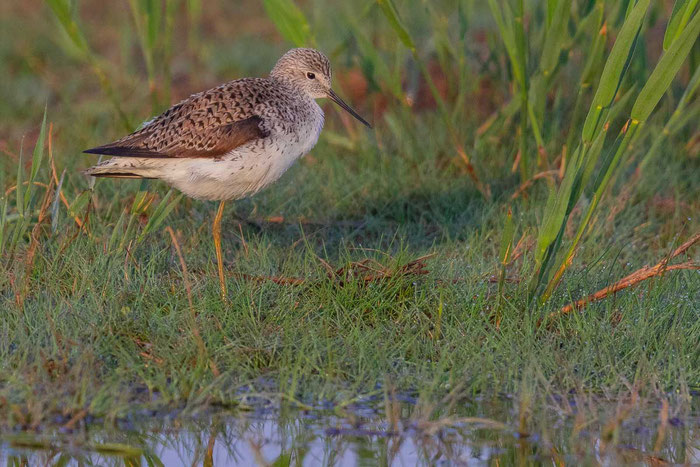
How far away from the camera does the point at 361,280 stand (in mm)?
5004

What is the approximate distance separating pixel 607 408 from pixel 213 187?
7.44 feet

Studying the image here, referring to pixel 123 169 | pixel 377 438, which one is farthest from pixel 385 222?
pixel 377 438

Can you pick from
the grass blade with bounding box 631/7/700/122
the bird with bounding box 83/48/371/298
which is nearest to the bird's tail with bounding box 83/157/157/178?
the bird with bounding box 83/48/371/298

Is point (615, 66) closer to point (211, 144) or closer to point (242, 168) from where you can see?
point (242, 168)

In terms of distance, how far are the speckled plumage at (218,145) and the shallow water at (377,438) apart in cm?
147

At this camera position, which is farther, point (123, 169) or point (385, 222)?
point (385, 222)

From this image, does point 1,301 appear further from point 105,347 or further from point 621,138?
point 621,138

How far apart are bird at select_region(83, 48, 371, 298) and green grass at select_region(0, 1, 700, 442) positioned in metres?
0.27

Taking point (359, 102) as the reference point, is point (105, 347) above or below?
below

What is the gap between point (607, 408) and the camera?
411 centimetres

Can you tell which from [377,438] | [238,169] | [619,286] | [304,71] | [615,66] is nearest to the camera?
[377,438]

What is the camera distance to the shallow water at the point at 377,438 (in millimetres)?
3721

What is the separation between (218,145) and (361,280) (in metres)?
0.99

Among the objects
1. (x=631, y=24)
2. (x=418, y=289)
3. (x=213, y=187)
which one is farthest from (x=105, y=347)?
(x=631, y=24)
